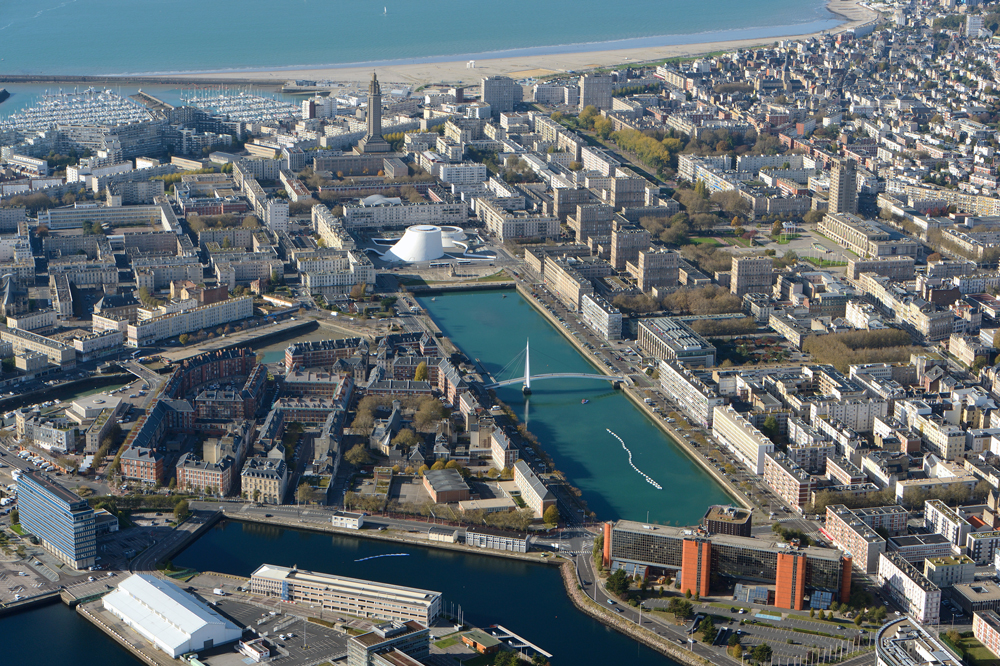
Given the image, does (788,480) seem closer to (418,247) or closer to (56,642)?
(56,642)

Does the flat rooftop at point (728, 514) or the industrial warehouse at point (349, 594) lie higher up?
the flat rooftop at point (728, 514)

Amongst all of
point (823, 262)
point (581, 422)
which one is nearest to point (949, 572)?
point (581, 422)

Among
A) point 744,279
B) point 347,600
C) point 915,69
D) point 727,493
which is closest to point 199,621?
point 347,600

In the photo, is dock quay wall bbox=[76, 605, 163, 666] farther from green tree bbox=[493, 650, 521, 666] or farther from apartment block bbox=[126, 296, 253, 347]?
apartment block bbox=[126, 296, 253, 347]

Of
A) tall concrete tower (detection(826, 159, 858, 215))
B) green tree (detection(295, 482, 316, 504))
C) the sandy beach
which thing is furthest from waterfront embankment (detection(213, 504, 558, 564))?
the sandy beach

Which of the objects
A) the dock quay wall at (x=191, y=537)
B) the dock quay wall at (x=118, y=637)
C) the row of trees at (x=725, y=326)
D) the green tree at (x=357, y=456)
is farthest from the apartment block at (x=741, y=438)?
the dock quay wall at (x=118, y=637)

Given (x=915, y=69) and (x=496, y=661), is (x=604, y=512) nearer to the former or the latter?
(x=496, y=661)

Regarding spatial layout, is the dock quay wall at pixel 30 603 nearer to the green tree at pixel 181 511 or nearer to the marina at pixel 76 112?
the green tree at pixel 181 511
